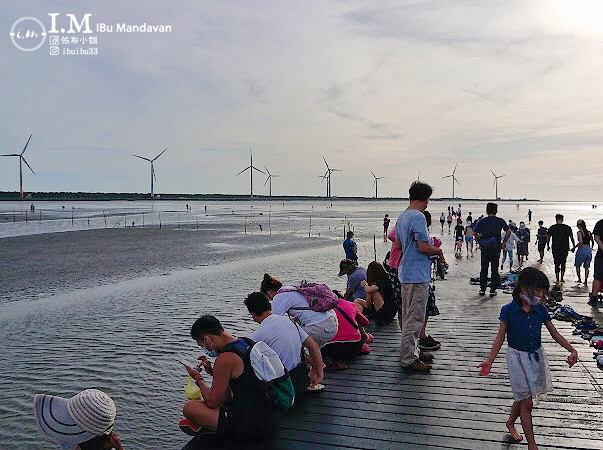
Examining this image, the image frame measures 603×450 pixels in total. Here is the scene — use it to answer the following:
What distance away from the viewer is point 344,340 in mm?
6539

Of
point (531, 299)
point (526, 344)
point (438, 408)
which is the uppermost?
point (531, 299)

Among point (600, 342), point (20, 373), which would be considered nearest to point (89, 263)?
point (20, 373)

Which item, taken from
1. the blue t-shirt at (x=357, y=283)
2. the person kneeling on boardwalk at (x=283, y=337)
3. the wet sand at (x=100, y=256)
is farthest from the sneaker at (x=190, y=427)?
the wet sand at (x=100, y=256)

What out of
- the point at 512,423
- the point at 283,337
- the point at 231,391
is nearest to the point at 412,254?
the point at 283,337

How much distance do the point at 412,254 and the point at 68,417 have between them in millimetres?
3949

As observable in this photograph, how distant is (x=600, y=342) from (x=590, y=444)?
10.6 feet

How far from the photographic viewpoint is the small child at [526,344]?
4027mm

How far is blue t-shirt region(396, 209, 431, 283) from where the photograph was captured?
Result: 568 cm

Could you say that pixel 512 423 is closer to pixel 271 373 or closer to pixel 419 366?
pixel 419 366

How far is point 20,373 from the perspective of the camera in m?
8.04

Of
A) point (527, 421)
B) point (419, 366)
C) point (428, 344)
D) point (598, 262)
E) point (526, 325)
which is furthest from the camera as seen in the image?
point (598, 262)

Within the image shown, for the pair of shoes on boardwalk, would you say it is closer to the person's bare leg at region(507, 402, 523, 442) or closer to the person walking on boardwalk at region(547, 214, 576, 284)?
the person's bare leg at region(507, 402, 523, 442)

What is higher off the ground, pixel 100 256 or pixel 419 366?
pixel 419 366

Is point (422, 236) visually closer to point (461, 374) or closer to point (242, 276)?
point (461, 374)
